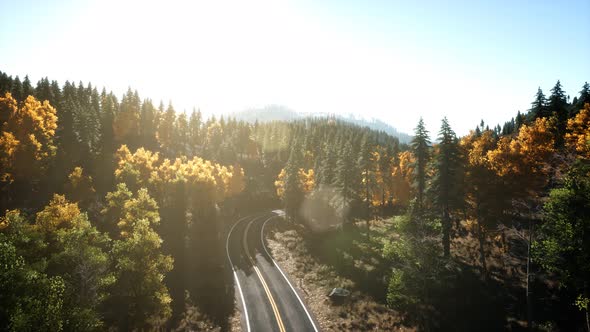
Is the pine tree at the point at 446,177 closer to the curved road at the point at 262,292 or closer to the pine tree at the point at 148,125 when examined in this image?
the curved road at the point at 262,292

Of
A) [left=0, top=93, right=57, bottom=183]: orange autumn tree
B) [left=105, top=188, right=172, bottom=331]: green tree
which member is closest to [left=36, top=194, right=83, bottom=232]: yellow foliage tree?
[left=105, top=188, right=172, bottom=331]: green tree

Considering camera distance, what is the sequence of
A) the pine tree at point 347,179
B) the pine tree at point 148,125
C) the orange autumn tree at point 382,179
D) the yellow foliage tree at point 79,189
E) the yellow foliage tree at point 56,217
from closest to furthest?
the yellow foliage tree at point 56,217
the pine tree at point 347,179
the yellow foliage tree at point 79,189
the orange autumn tree at point 382,179
the pine tree at point 148,125

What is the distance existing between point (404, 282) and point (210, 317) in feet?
56.5

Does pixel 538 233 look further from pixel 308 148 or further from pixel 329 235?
pixel 308 148

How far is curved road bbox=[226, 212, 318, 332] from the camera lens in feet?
77.1

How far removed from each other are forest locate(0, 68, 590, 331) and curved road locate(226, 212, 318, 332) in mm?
2295

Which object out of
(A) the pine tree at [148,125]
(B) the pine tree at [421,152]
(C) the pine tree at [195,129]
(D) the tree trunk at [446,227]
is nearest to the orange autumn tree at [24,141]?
(A) the pine tree at [148,125]

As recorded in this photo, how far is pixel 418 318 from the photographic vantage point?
2361cm

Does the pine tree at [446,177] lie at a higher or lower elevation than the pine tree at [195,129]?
lower

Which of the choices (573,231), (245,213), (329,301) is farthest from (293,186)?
(573,231)

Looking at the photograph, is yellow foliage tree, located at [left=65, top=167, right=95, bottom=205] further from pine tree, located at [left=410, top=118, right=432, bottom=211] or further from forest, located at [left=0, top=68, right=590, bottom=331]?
pine tree, located at [left=410, top=118, right=432, bottom=211]

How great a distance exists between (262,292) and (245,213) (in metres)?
38.4

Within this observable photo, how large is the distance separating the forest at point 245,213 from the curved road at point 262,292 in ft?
7.53

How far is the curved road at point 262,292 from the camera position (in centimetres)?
2350
